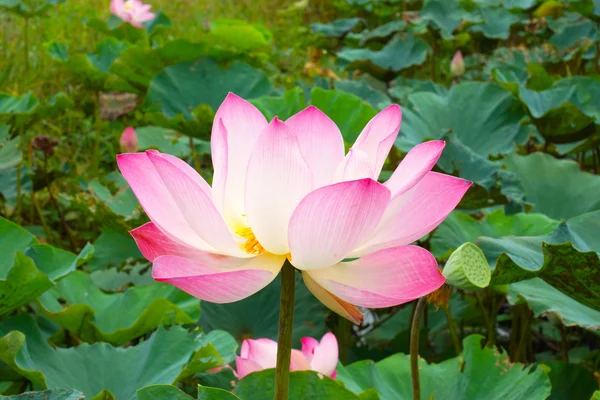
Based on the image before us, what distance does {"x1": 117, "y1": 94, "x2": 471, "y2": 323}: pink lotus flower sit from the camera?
467 mm

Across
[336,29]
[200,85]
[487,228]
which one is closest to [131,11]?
[336,29]

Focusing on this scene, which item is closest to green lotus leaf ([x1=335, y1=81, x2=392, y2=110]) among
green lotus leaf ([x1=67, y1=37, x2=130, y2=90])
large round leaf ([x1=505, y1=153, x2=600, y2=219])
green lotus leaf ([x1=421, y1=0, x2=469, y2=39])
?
large round leaf ([x1=505, y1=153, x2=600, y2=219])

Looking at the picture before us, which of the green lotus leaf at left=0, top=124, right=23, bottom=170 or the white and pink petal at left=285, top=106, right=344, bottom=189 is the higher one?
the white and pink petal at left=285, top=106, right=344, bottom=189

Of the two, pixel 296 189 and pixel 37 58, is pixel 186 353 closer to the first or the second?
pixel 296 189

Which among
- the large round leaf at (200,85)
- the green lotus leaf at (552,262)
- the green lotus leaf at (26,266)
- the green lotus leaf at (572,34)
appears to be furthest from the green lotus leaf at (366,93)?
the green lotus leaf at (552,262)

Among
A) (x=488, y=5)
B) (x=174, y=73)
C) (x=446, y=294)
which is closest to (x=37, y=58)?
(x=174, y=73)

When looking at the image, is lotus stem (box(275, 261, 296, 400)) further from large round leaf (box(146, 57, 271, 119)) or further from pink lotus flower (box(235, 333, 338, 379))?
large round leaf (box(146, 57, 271, 119))

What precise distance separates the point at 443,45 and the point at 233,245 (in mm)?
2479

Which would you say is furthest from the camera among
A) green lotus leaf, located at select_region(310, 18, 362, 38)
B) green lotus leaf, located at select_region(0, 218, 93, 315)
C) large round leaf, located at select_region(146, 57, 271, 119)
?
green lotus leaf, located at select_region(310, 18, 362, 38)

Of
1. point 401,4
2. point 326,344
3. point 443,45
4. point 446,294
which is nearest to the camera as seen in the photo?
point 446,294

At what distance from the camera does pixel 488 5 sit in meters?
2.86

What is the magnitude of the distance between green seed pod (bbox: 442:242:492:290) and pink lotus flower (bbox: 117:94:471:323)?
4cm

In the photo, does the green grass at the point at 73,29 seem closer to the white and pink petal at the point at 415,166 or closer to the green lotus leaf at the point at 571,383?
the green lotus leaf at the point at 571,383

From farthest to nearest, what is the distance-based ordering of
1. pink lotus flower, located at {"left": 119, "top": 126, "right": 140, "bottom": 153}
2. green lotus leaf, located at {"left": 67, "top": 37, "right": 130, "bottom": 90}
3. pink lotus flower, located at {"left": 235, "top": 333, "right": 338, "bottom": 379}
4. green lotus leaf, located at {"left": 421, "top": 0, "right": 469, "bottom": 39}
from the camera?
green lotus leaf, located at {"left": 421, "top": 0, "right": 469, "bottom": 39} → green lotus leaf, located at {"left": 67, "top": 37, "right": 130, "bottom": 90} → pink lotus flower, located at {"left": 119, "top": 126, "right": 140, "bottom": 153} → pink lotus flower, located at {"left": 235, "top": 333, "right": 338, "bottom": 379}
